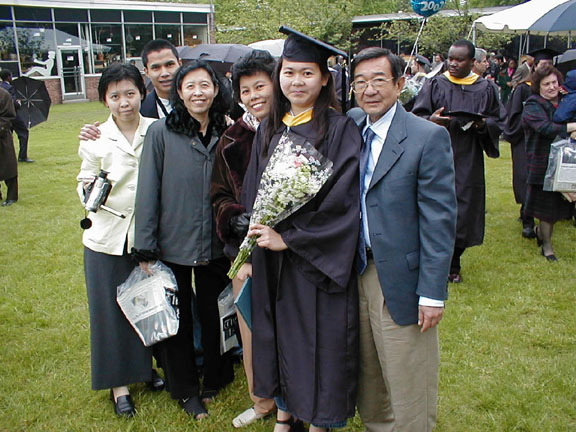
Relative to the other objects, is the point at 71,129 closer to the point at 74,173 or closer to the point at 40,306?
the point at 74,173

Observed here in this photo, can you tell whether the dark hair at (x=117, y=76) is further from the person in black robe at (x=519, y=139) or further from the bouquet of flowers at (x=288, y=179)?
the person in black robe at (x=519, y=139)

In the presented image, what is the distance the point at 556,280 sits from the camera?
541cm

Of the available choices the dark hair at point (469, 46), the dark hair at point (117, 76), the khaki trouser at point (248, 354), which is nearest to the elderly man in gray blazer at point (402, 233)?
the khaki trouser at point (248, 354)

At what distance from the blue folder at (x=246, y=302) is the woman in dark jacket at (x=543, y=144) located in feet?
13.4

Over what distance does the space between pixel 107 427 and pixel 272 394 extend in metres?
1.16

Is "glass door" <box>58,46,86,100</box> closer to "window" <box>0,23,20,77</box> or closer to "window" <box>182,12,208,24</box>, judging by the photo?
"window" <box>0,23,20,77</box>

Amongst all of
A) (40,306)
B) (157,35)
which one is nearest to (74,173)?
(40,306)

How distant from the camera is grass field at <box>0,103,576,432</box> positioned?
3379mm

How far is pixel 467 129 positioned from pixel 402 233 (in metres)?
3.04

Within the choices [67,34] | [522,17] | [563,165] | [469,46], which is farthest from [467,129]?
[67,34]

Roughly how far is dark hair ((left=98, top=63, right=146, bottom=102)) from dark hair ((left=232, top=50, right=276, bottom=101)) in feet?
2.12

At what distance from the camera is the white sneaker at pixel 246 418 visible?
332 centimetres

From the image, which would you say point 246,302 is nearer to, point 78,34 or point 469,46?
point 469,46

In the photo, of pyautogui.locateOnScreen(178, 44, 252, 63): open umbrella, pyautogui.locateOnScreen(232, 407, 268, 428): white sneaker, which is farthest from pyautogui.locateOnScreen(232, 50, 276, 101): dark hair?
pyautogui.locateOnScreen(178, 44, 252, 63): open umbrella
